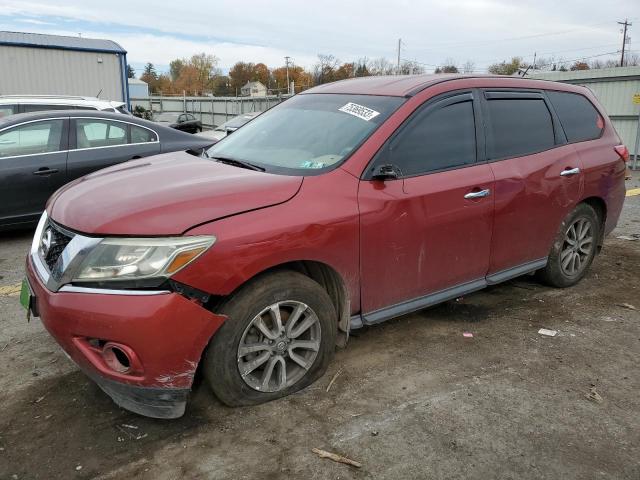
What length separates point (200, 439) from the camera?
2729 mm

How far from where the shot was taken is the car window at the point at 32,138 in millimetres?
6168

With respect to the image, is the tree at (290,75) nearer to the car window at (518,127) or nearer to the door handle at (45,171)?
the door handle at (45,171)

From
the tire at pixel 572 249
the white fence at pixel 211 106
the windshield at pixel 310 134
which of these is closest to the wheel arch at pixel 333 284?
the windshield at pixel 310 134

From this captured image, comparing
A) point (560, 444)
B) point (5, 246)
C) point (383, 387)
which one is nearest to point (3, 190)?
point (5, 246)

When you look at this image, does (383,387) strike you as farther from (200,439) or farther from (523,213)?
(523,213)

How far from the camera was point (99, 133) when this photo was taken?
6750 millimetres

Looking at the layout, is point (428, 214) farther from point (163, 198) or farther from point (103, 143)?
point (103, 143)

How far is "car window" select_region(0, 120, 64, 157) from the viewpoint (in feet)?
20.2

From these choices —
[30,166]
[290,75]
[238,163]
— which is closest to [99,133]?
[30,166]

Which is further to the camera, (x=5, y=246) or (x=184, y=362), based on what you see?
(x=5, y=246)

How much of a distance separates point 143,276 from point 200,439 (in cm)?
88

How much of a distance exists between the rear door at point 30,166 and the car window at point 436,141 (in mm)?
4528

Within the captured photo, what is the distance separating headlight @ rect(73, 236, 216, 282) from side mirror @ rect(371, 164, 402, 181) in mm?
1149

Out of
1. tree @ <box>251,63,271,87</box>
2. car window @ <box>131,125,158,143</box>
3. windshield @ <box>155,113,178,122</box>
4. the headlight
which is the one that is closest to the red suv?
the headlight
